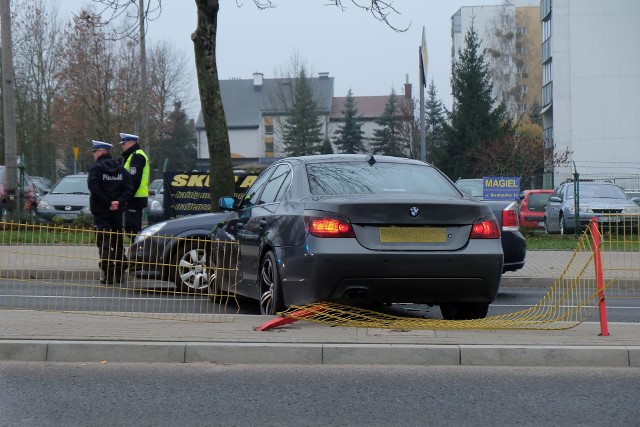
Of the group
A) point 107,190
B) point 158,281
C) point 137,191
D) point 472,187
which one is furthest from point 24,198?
point 158,281

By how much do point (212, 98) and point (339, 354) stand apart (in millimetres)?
9338

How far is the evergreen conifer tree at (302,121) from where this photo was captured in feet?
276

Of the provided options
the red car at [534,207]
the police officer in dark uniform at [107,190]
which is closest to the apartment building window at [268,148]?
the red car at [534,207]

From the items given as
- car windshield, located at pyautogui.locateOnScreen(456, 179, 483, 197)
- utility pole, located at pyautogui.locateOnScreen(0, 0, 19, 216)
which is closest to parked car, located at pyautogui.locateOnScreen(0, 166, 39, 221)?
utility pole, located at pyautogui.locateOnScreen(0, 0, 19, 216)

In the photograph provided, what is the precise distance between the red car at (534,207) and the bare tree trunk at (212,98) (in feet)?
45.8

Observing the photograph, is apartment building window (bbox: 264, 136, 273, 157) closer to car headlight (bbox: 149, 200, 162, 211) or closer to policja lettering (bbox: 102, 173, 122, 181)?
car headlight (bbox: 149, 200, 162, 211)

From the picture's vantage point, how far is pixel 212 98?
15789 millimetres

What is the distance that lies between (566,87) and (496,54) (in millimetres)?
30947

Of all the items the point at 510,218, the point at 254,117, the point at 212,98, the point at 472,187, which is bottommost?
the point at 510,218

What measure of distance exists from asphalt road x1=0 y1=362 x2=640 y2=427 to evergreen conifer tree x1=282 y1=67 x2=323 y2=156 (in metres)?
77.4

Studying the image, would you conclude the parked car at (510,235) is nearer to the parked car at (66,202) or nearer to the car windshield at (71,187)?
the parked car at (66,202)

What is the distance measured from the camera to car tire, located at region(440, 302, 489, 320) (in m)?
8.64

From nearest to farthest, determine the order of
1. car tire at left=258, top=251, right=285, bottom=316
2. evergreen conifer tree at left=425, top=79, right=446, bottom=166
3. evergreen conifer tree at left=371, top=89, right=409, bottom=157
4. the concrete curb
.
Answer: the concrete curb < car tire at left=258, top=251, right=285, bottom=316 < evergreen conifer tree at left=425, top=79, right=446, bottom=166 < evergreen conifer tree at left=371, top=89, right=409, bottom=157

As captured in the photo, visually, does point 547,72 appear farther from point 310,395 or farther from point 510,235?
point 310,395
